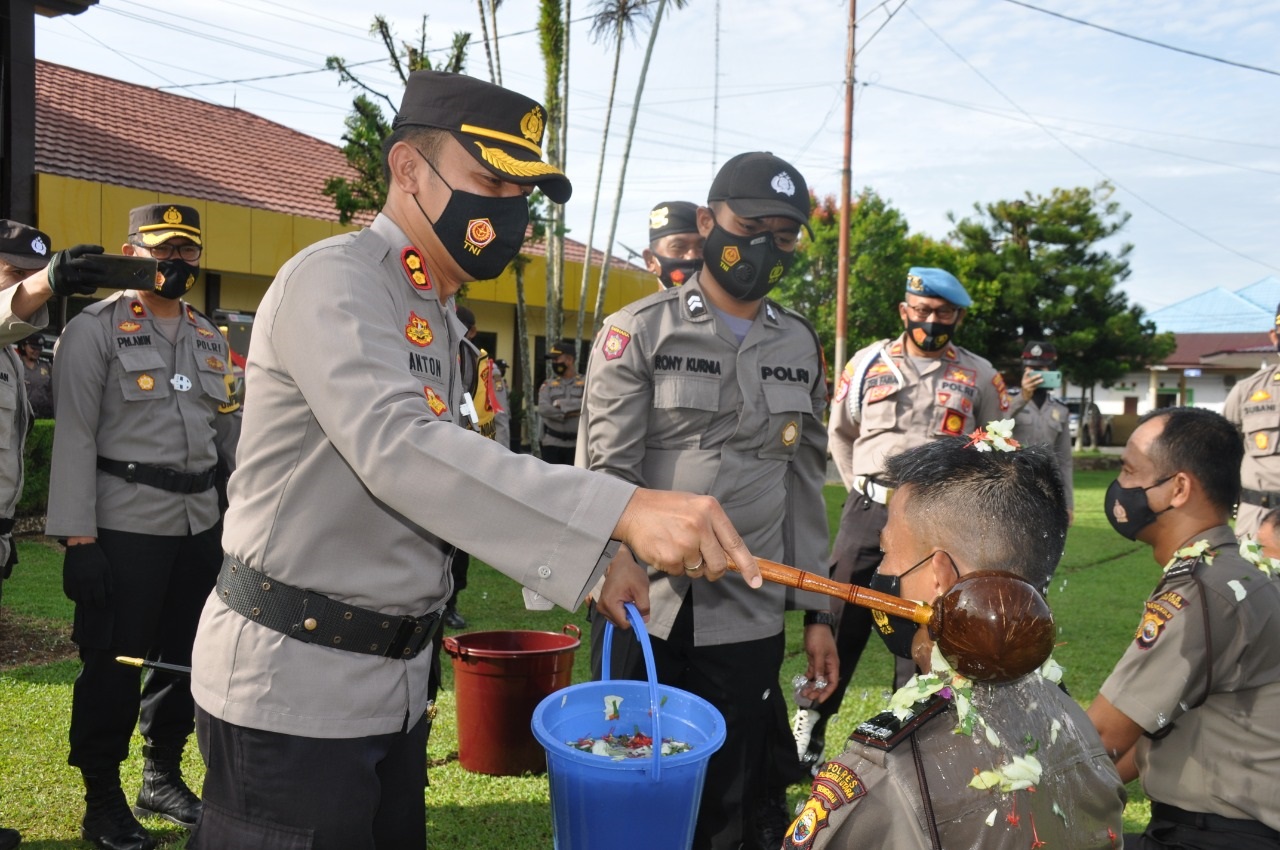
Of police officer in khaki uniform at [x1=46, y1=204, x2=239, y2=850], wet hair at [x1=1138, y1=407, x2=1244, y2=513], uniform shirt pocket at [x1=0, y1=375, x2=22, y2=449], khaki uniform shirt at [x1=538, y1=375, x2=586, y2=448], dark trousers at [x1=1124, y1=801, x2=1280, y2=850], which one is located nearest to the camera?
dark trousers at [x1=1124, y1=801, x2=1280, y2=850]

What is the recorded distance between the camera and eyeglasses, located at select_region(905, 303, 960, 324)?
18.6ft

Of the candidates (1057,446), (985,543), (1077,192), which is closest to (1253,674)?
(985,543)

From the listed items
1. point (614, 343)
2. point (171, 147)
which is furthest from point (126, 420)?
point (171, 147)

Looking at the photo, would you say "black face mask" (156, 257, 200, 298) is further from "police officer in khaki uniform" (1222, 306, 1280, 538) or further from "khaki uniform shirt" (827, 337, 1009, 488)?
"police officer in khaki uniform" (1222, 306, 1280, 538)

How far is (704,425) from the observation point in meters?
3.48

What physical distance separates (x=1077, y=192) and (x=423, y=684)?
34.9m

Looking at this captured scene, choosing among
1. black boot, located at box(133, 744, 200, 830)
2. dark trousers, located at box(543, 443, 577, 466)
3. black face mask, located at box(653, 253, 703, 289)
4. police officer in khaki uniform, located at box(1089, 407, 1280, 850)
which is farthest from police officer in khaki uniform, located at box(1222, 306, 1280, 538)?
dark trousers, located at box(543, 443, 577, 466)

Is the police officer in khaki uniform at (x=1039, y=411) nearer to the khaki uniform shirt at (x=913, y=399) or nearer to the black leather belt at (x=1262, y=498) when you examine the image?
the black leather belt at (x=1262, y=498)

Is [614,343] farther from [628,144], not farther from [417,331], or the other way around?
[628,144]

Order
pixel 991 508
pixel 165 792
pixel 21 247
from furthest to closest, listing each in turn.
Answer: pixel 165 792 → pixel 21 247 → pixel 991 508

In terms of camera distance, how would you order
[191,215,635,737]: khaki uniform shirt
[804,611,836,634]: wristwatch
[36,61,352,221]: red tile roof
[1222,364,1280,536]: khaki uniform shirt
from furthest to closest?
[36,61,352,221]: red tile roof
[1222,364,1280,536]: khaki uniform shirt
[804,611,836,634]: wristwatch
[191,215,635,737]: khaki uniform shirt

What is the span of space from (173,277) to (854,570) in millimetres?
3686

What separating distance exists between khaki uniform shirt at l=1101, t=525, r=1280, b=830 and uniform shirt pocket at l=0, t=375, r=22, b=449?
13.7 ft

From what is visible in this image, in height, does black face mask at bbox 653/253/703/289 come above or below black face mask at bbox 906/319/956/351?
above
